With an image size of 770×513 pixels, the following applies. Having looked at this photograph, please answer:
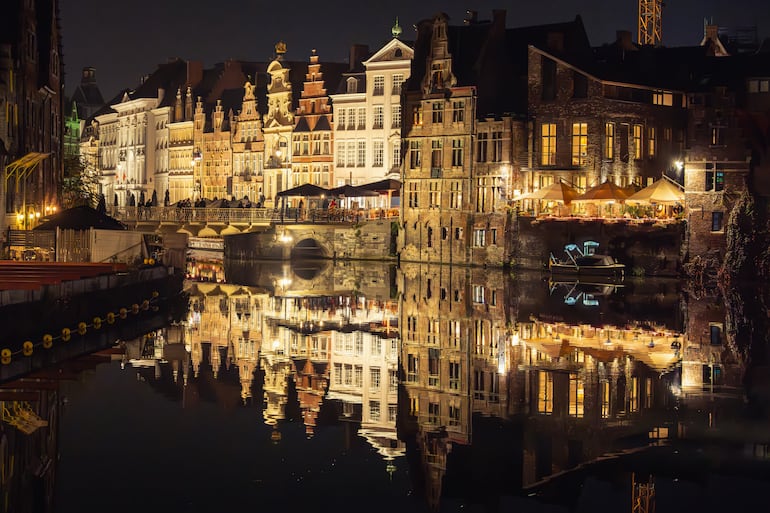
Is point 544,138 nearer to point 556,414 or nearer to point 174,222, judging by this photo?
point 174,222

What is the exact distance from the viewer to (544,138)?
2532 inches


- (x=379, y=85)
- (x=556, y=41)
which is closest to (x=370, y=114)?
(x=379, y=85)

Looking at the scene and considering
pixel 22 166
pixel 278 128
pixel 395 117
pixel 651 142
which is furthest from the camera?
pixel 278 128

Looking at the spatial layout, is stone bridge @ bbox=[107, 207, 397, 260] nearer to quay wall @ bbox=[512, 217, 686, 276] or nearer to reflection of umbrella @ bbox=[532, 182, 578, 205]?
quay wall @ bbox=[512, 217, 686, 276]

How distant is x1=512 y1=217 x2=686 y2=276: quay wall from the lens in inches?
2222

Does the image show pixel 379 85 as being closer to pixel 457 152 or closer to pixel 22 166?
pixel 457 152

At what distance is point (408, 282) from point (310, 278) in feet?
21.0

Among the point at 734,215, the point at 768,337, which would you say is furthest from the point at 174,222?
the point at 768,337

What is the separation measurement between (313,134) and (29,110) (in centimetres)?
4120

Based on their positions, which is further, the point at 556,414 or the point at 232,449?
the point at 556,414

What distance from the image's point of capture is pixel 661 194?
188 ft

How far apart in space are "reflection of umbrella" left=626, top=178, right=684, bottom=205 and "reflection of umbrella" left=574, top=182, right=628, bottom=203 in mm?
729

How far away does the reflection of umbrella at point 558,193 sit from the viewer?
200 ft

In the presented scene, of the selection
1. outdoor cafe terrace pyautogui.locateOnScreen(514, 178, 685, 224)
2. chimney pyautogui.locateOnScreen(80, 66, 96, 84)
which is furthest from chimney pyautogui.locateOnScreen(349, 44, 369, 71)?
chimney pyautogui.locateOnScreen(80, 66, 96, 84)
